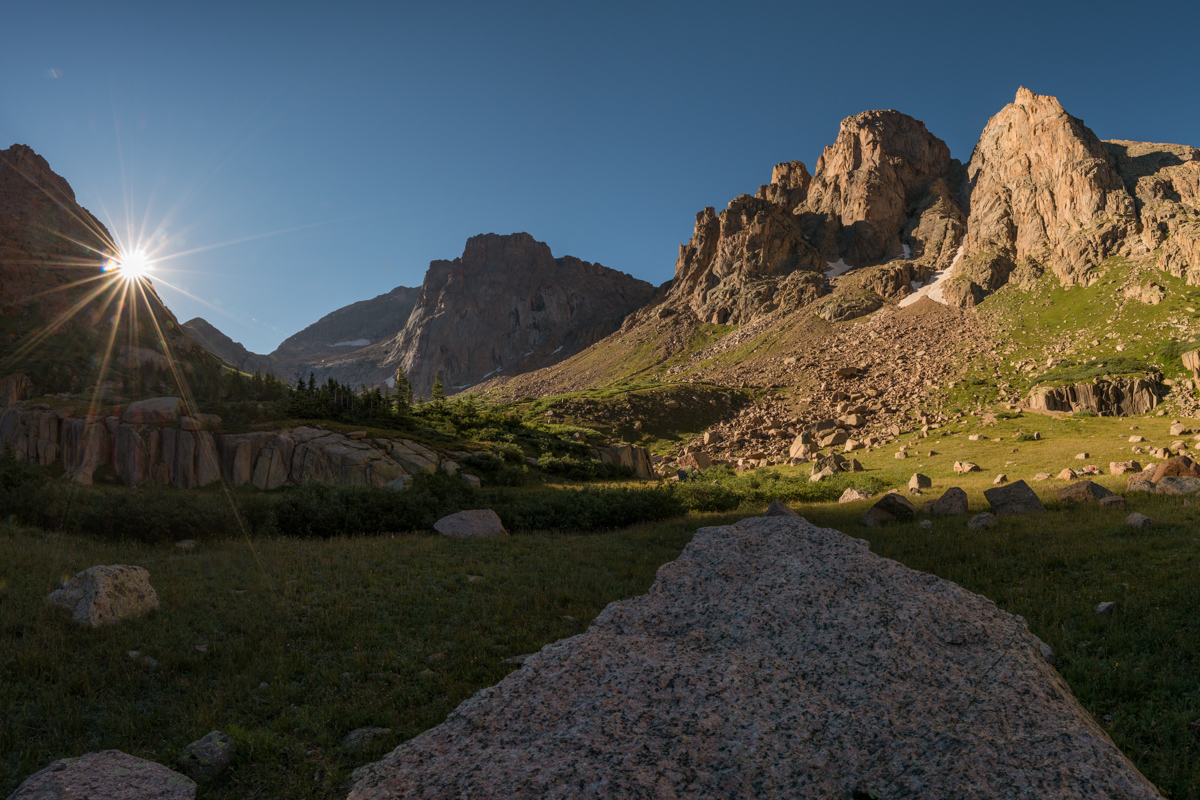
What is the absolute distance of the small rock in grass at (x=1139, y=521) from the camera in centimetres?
1250

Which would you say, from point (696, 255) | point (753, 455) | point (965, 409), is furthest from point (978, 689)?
point (696, 255)

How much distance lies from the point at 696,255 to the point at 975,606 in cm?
18443

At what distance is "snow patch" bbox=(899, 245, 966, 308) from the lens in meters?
109

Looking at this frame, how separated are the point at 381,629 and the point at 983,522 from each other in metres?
15.4

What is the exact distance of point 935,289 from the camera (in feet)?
370

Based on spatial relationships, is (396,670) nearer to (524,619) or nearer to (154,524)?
(524,619)

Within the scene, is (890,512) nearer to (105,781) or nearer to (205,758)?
(205,758)

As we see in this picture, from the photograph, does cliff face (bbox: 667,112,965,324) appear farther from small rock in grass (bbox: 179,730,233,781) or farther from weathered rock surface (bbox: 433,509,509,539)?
small rock in grass (bbox: 179,730,233,781)

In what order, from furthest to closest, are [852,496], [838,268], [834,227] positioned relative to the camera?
[834,227] < [838,268] < [852,496]

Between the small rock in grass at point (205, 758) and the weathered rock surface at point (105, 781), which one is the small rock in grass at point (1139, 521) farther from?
the weathered rock surface at point (105, 781)

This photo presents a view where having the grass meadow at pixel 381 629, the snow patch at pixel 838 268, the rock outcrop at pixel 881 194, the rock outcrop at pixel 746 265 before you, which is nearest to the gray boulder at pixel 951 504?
the grass meadow at pixel 381 629

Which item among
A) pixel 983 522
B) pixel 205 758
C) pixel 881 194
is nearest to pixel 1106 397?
pixel 983 522

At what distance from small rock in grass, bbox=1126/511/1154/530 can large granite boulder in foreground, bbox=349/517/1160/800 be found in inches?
430

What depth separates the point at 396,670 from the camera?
7.70 m
